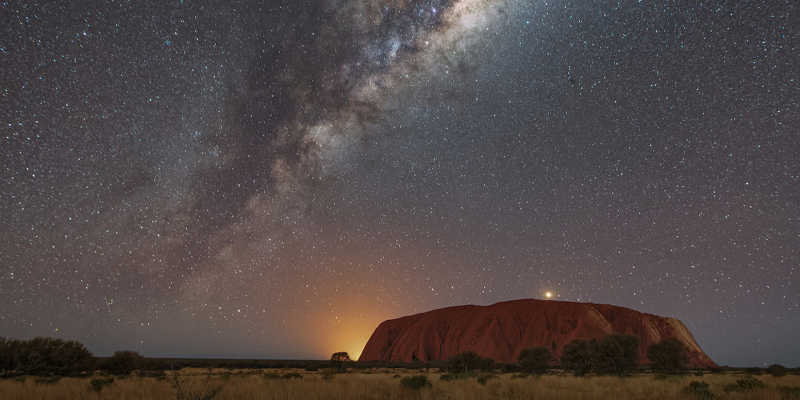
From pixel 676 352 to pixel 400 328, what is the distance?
9702 centimetres

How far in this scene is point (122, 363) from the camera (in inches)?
1183

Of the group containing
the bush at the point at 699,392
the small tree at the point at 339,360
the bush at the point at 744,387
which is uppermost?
the bush at the point at 699,392

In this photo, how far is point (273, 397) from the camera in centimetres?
1115

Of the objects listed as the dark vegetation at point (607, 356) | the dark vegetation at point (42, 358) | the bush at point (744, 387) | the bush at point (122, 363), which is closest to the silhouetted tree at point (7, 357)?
the dark vegetation at point (42, 358)

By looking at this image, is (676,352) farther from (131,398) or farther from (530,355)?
(131,398)

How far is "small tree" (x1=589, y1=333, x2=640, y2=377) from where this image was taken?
3444 centimetres

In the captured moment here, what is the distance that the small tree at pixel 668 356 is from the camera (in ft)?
143

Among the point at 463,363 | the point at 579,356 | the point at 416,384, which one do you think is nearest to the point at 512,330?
the point at 463,363

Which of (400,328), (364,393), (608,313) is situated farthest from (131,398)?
(400,328)

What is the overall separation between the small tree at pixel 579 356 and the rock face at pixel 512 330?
186 feet

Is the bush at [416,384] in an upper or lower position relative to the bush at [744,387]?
upper

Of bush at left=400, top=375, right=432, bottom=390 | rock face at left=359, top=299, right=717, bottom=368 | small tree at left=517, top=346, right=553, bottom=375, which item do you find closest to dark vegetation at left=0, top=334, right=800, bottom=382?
small tree at left=517, top=346, right=553, bottom=375

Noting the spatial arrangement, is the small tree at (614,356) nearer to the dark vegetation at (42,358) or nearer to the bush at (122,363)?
the bush at (122,363)

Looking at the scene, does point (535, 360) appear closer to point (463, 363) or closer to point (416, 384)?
point (463, 363)
